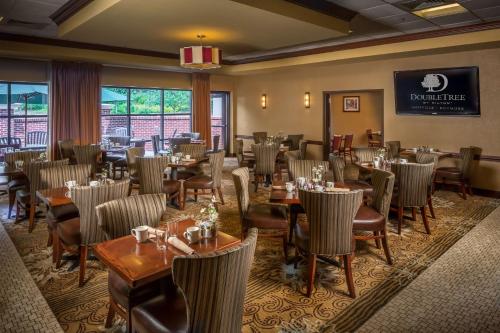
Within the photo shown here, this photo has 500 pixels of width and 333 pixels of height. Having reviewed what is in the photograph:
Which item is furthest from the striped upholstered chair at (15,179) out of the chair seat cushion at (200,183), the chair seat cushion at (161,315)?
the chair seat cushion at (161,315)

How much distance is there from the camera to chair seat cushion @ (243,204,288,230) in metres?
3.91

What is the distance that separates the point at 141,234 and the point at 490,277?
10.4 feet

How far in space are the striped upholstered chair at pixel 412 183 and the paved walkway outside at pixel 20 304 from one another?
12.7ft

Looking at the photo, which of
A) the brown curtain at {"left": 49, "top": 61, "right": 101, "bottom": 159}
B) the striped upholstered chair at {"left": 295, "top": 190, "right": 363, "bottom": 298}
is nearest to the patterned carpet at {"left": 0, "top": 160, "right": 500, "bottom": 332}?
the striped upholstered chair at {"left": 295, "top": 190, "right": 363, "bottom": 298}

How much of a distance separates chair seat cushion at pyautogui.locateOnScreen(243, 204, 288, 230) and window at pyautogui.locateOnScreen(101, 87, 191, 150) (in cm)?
695

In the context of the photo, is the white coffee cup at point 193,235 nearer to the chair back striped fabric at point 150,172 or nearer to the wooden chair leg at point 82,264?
the wooden chair leg at point 82,264

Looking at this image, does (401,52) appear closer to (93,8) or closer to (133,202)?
(93,8)

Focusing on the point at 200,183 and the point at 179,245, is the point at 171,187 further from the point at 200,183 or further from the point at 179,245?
the point at 179,245

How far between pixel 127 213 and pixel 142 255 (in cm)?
67

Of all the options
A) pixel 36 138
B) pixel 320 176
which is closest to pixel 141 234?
pixel 320 176

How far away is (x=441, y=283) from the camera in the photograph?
3484 mm

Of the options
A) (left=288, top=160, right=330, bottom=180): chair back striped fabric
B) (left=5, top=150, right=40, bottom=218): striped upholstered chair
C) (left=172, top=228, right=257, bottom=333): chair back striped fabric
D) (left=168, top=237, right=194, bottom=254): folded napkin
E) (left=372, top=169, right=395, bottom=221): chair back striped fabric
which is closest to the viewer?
(left=172, top=228, right=257, bottom=333): chair back striped fabric

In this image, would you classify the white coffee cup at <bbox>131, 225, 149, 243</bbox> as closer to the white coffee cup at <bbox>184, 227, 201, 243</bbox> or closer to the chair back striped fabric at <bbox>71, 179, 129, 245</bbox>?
the white coffee cup at <bbox>184, 227, 201, 243</bbox>

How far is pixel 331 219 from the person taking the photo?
9.95 feet
